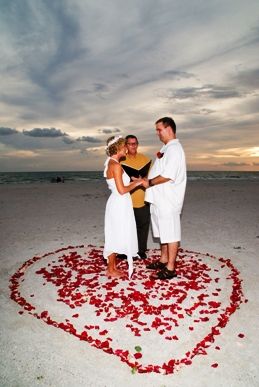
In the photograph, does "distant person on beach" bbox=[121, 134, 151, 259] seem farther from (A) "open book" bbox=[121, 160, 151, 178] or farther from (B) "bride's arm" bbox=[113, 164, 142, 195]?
(B) "bride's arm" bbox=[113, 164, 142, 195]

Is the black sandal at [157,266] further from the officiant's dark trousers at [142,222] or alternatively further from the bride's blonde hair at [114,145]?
the bride's blonde hair at [114,145]

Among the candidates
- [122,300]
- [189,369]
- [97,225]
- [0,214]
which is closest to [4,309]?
[122,300]

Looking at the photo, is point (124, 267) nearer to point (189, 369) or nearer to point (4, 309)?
point (4, 309)

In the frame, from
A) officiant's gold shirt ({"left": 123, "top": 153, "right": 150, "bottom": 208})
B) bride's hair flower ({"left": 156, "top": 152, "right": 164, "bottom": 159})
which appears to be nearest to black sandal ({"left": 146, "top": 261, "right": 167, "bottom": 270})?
officiant's gold shirt ({"left": 123, "top": 153, "right": 150, "bottom": 208})

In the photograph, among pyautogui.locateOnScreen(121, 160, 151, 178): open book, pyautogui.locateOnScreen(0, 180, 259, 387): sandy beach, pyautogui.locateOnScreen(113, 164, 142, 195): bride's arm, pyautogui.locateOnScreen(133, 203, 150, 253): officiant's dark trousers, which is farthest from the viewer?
pyautogui.locateOnScreen(133, 203, 150, 253): officiant's dark trousers

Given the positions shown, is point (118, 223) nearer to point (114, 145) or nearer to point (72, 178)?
point (114, 145)

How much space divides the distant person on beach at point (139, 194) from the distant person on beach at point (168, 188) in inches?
47.7

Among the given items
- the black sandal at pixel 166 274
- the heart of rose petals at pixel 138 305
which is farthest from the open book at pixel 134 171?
the black sandal at pixel 166 274

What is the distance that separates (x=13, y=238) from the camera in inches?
459

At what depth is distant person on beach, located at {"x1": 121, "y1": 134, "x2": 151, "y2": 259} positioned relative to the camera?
826 centimetres

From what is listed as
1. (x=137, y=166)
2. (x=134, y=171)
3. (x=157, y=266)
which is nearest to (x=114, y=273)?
(x=157, y=266)

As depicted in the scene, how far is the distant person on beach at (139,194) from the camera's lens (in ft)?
27.1

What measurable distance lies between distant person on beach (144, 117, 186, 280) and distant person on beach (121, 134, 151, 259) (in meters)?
1.21

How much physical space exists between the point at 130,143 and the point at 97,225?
6.71 meters
